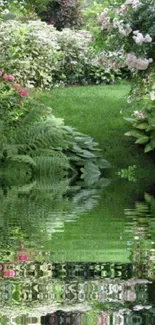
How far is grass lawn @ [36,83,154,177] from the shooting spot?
18.9 metres

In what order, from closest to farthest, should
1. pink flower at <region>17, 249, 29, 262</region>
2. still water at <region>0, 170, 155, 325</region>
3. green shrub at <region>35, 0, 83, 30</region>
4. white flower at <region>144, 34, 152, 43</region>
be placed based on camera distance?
still water at <region>0, 170, 155, 325</region> → pink flower at <region>17, 249, 29, 262</region> → white flower at <region>144, 34, 152, 43</region> → green shrub at <region>35, 0, 83, 30</region>

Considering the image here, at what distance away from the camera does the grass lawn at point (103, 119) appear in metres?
18.9

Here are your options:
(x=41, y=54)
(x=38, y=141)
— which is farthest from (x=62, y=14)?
(x=38, y=141)

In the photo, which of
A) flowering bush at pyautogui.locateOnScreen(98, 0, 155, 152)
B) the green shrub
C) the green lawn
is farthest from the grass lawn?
the green shrub

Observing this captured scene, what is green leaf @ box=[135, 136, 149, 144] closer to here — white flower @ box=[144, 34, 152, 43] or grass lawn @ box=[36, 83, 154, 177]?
grass lawn @ box=[36, 83, 154, 177]

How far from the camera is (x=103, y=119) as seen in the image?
20031 millimetres

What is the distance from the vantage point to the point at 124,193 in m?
13.5

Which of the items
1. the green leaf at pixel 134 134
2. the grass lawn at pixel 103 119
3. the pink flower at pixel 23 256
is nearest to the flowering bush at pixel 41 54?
the grass lawn at pixel 103 119

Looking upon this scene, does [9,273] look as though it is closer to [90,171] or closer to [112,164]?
[90,171]

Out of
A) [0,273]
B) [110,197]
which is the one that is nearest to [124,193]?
[110,197]

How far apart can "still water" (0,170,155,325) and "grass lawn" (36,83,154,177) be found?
643cm

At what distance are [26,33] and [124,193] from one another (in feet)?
34.4

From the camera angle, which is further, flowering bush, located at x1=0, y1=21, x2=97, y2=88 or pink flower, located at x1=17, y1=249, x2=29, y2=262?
flowering bush, located at x1=0, y1=21, x2=97, y2=88

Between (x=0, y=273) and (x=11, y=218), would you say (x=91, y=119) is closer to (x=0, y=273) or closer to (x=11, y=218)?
(x=11, y=218)
